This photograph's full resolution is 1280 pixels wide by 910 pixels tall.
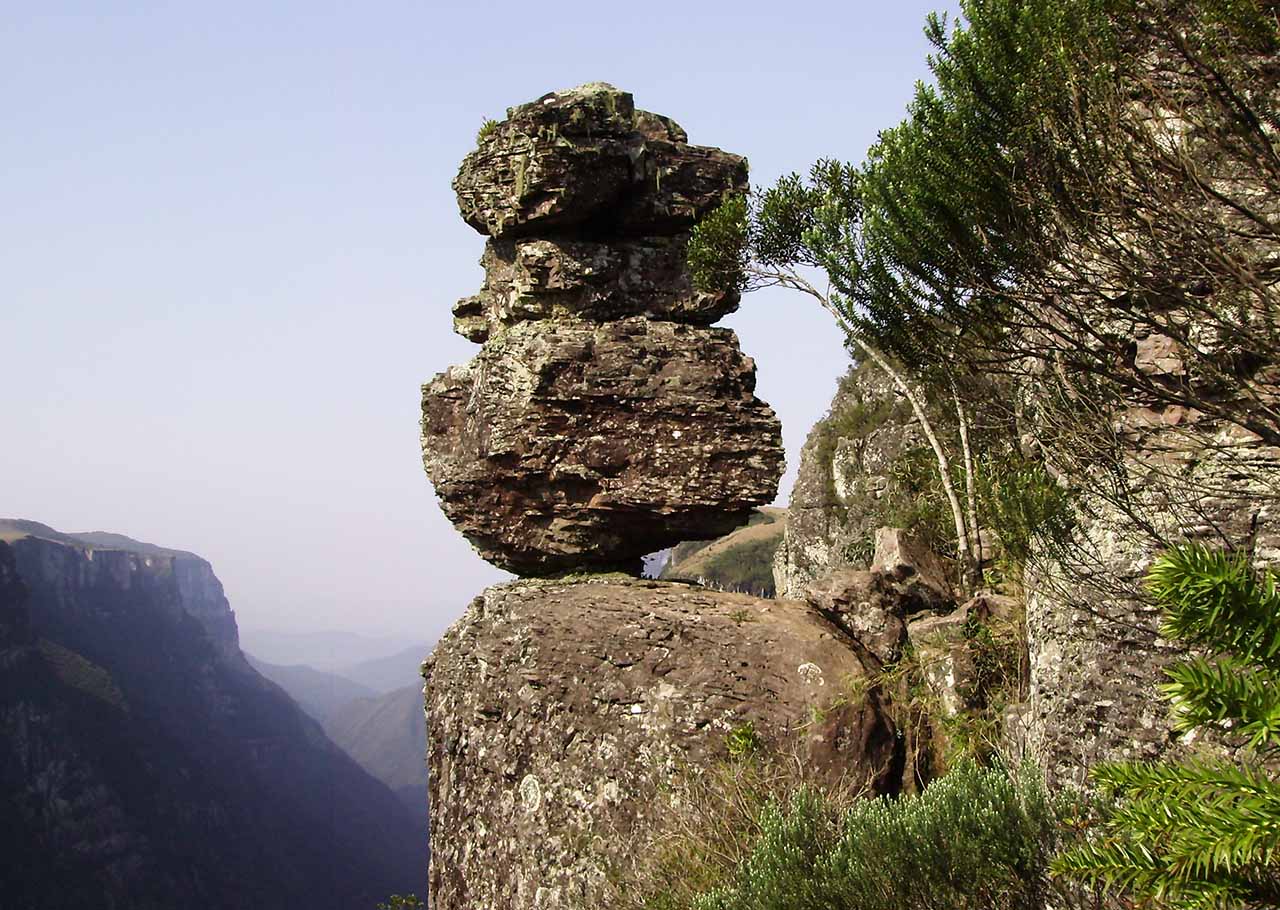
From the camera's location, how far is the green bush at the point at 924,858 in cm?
980

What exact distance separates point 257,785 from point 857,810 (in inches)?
8243

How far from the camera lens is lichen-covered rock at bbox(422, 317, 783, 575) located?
15.6 metres

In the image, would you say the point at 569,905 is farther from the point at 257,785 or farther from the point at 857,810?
the point at 257,785

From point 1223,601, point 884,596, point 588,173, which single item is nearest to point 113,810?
point 588,173

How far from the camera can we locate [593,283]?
54.3 ft

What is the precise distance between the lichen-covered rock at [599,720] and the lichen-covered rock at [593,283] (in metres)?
4.38

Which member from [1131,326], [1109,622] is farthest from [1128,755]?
[1131,326]

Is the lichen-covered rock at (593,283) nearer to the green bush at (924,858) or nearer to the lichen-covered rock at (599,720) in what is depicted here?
the lichen-covered rock at (599,720)

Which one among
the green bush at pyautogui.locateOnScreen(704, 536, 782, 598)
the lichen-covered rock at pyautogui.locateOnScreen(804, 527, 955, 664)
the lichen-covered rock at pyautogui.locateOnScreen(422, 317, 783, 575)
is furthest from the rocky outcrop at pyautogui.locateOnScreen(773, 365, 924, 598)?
the green bush at pyautogui.locateOnScreen(704, 536, 782, 598)

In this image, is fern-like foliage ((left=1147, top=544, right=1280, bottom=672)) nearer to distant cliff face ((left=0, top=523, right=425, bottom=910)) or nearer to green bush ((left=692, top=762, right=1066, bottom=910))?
green bush ((left=692, top=762, right=1066, bottom=910))

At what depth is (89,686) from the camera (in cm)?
15488

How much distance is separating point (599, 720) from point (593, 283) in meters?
6.73

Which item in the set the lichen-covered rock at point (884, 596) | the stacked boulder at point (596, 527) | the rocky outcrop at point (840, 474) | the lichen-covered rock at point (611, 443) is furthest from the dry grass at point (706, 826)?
the rocky outcrop at point (840, 474)

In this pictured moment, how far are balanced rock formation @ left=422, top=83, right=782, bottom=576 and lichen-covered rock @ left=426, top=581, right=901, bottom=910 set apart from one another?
1228mm
